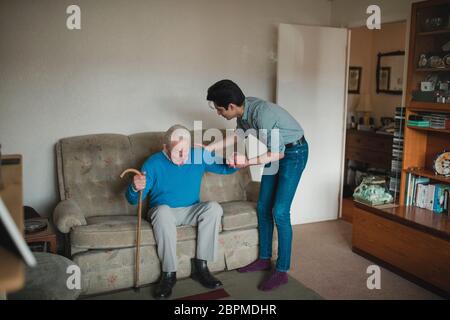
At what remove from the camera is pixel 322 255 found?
11.7 feet

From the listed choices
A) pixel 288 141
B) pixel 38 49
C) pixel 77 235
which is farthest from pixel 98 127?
pixel 288 141

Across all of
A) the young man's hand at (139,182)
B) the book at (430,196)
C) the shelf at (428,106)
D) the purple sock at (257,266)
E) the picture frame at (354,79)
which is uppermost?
the picture frame at (354,79)

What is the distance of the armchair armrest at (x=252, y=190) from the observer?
140 inches

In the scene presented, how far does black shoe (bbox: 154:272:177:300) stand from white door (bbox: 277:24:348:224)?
180 centimetres

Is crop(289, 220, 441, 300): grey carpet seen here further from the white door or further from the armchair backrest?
Answer: the armchair backrest

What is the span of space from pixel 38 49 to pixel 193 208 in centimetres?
167

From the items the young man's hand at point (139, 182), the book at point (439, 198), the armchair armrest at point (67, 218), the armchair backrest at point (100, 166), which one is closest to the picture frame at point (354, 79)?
the book at point (439, 198)

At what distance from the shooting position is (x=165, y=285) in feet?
9.26

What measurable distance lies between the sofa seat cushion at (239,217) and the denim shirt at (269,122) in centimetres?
62

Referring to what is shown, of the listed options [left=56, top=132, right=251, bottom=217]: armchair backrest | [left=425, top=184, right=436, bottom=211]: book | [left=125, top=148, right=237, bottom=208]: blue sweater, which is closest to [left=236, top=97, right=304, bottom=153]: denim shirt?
[left=125, top=148, right=237, bottom=208]: blue sweater

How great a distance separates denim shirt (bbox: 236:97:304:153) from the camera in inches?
109

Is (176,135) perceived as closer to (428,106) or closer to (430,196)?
(428,106)

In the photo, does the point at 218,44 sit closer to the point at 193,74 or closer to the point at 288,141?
the point at 193,74

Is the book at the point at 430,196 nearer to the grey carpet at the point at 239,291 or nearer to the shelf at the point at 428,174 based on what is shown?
the shelf at the point at 428,174
